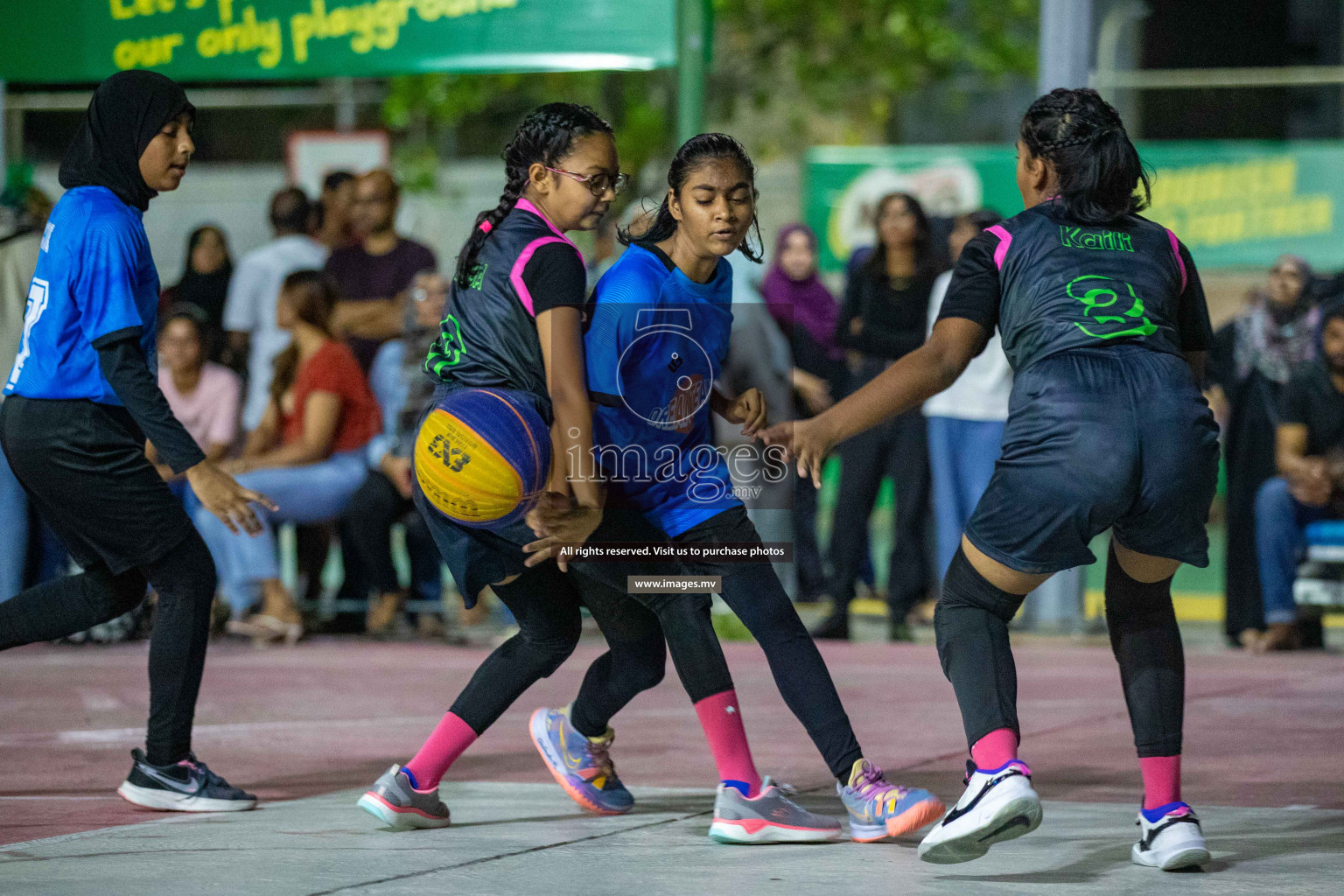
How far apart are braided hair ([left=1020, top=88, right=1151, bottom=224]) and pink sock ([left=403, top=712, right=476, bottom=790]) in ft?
6.96

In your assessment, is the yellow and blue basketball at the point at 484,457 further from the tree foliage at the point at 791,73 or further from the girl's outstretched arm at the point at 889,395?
the tree foliage at the point at 791,73

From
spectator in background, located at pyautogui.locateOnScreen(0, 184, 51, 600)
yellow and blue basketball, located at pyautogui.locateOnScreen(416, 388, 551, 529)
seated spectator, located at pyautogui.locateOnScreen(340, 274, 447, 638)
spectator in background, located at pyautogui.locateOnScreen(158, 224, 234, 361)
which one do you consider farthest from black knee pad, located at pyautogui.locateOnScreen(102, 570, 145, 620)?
spectator in background, located at pyautogui.locateOnScreen(158, 224, 234, 361)

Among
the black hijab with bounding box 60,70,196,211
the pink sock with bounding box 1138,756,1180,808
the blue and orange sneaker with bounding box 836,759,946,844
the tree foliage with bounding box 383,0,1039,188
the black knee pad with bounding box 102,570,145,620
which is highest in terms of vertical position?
the tree foliage with bounding box 383,0,1039,188

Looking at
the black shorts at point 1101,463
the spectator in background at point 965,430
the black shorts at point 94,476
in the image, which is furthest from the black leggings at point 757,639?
the spectator in background at point 965,430

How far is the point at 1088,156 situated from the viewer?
13.9 ft

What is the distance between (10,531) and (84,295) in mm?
4759

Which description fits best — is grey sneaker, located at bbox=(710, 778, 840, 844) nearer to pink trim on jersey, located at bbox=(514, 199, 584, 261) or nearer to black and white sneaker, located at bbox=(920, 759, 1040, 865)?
black and white sneaker, located at bbox=(920, 759, 1040, 865)

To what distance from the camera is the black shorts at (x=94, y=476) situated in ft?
16.4

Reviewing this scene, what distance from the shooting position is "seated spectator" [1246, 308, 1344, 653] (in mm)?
8914

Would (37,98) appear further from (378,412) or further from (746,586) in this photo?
(746,586)

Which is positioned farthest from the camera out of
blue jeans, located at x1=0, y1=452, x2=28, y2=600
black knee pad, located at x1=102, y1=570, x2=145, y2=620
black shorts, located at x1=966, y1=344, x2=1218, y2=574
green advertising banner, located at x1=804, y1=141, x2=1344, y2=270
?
green advertising banner, located at x1=804, y1=141, x2=1344, y2=270

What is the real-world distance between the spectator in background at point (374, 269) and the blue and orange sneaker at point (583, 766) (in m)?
5.55

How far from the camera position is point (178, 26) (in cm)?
973

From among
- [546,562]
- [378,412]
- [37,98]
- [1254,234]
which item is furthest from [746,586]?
[1254,234]
